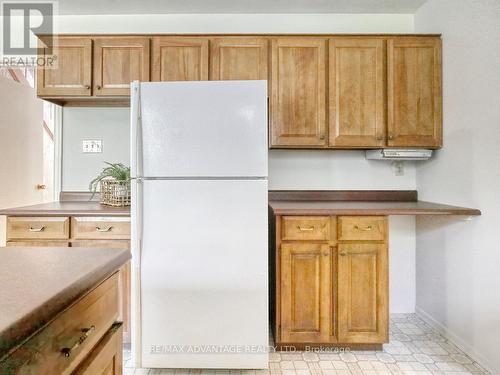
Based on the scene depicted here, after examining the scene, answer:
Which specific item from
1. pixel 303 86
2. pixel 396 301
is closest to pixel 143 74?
pixel 303 86

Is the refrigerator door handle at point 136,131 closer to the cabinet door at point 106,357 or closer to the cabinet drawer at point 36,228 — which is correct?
the cabinet drawer at point 36,228

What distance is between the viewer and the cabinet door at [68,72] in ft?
7.24

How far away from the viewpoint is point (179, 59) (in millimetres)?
2205

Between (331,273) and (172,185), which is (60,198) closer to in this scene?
(172,185)

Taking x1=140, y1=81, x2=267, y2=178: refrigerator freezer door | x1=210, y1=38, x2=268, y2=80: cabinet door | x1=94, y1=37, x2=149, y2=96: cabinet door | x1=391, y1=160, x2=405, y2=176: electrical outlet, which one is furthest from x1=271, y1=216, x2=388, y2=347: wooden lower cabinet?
x1=94, y1=37, x2=149, y2=96: cabinet door

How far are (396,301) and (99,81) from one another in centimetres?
276

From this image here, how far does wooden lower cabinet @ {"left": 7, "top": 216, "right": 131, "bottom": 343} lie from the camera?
6.38 feet

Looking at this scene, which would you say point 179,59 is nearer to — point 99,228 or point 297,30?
point 297,30

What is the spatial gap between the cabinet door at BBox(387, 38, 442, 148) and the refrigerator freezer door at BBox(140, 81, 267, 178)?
104 cm

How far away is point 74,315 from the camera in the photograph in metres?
0.67

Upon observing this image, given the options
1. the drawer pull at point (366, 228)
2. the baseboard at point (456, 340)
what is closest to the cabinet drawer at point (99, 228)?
the drawer pull at point (366, 228)

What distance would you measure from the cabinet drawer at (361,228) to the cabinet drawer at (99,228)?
1.29 metres

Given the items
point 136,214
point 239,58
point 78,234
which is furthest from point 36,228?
point 239,58

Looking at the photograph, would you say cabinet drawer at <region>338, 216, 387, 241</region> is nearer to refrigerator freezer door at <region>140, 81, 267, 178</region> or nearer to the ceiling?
refrigerator freezer door at <region>140, 81, 267, 178</region>
